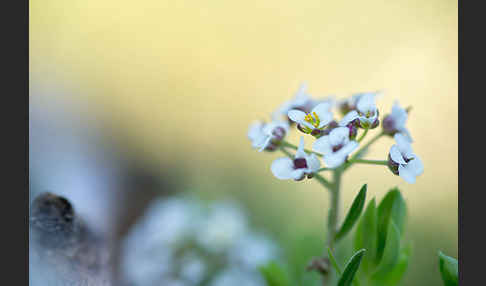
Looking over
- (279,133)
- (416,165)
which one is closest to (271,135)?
(279,133)

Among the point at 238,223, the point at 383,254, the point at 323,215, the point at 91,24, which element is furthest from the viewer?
the point at 91,24

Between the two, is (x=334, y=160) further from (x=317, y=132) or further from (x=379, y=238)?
(x=379, y=238)

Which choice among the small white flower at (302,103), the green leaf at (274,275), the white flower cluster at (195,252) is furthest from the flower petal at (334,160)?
the white flower cluster at (195,252)

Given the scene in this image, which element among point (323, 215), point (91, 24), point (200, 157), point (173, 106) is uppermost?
point (91, 24)

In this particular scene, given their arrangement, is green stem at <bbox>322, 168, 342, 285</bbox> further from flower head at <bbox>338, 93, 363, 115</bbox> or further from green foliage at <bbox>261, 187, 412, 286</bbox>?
flower head at <bbox>338, 93, 363, 115</bbox>

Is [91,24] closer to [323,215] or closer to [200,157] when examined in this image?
[200,157]

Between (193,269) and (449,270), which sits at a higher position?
(449,270)

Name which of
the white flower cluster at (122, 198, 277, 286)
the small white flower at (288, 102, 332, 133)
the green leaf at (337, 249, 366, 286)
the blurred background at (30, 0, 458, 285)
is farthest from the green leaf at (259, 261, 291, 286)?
the blurred background at (30, 0, 458, 285)

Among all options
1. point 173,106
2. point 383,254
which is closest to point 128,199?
point 173,106
